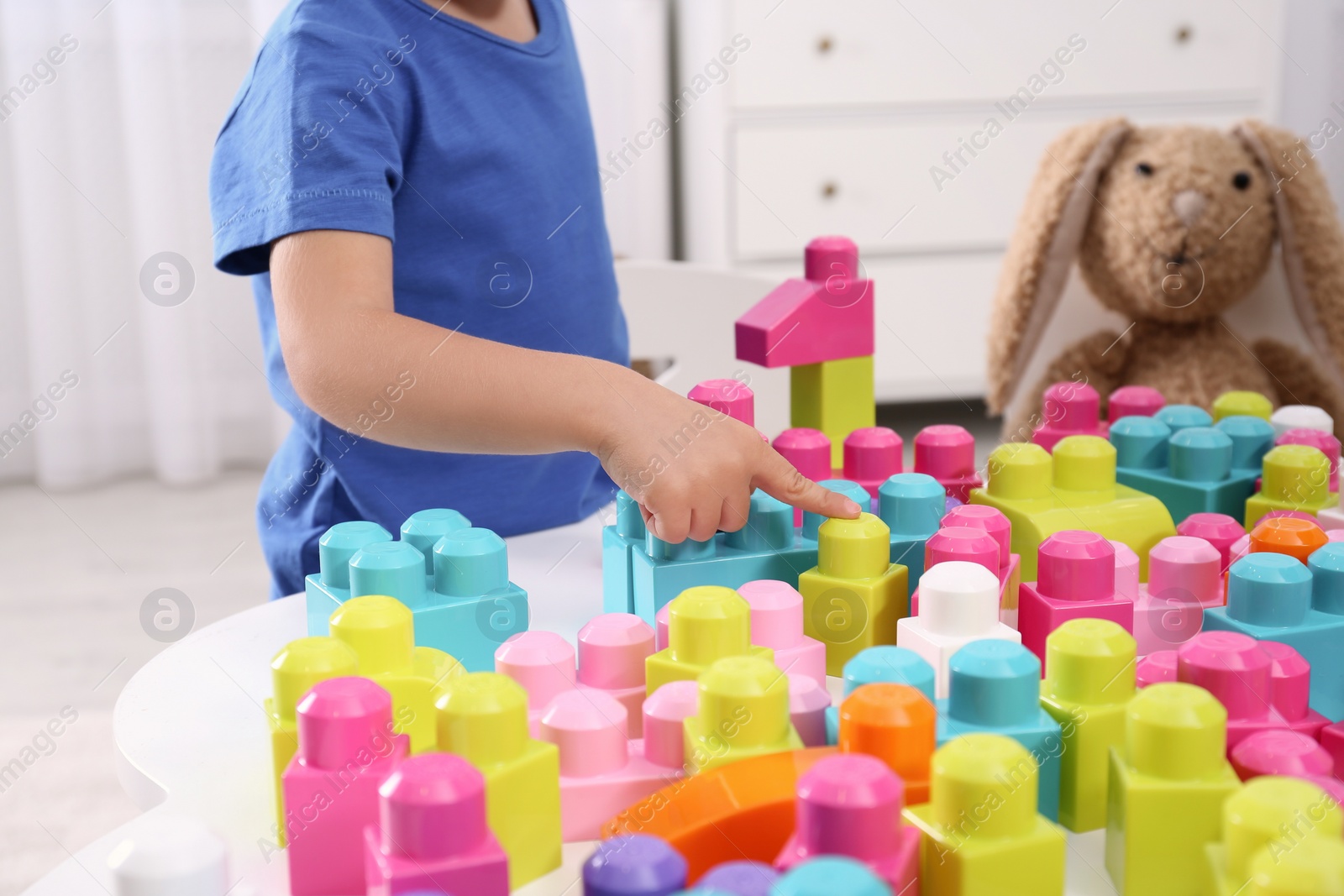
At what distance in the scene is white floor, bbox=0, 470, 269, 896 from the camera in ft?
3.80

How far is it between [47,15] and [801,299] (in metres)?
1.69

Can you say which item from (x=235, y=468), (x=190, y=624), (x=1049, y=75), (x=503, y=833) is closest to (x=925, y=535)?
(x=503, y=833)

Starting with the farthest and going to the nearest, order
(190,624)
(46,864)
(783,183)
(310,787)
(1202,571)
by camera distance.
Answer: (783,183) < (190,624) < (46,864) < (1202,571) < (310,787)

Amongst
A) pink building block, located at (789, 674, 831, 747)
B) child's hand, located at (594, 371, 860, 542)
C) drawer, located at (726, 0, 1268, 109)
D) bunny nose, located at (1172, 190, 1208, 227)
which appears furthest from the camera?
drawer, located at (726, 0, 1268, 109)

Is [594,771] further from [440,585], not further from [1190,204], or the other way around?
[1190,204]

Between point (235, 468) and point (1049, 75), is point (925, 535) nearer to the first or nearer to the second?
point (1049, 75)

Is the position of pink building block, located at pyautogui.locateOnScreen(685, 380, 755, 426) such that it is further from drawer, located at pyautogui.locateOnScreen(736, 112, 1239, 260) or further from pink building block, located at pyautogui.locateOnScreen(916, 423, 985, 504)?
drawer, located at pyautogui.locateOnScreen(736, 112, 1239, 260)

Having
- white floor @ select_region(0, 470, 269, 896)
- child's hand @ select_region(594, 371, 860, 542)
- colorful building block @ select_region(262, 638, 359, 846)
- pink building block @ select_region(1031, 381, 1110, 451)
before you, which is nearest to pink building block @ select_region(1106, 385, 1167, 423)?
pink building block @ select_region(1031, 381, 1110, 451)

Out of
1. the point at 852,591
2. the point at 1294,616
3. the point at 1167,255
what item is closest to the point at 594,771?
the point at 852,591

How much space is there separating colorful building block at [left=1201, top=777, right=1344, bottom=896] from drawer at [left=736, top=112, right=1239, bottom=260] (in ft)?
5.15

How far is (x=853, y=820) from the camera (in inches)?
11.6

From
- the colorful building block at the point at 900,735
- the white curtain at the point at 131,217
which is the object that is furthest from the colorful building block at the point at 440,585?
the white curtain at the point at 131,217

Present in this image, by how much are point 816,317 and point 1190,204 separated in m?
0.60

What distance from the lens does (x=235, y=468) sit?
2121 mm
